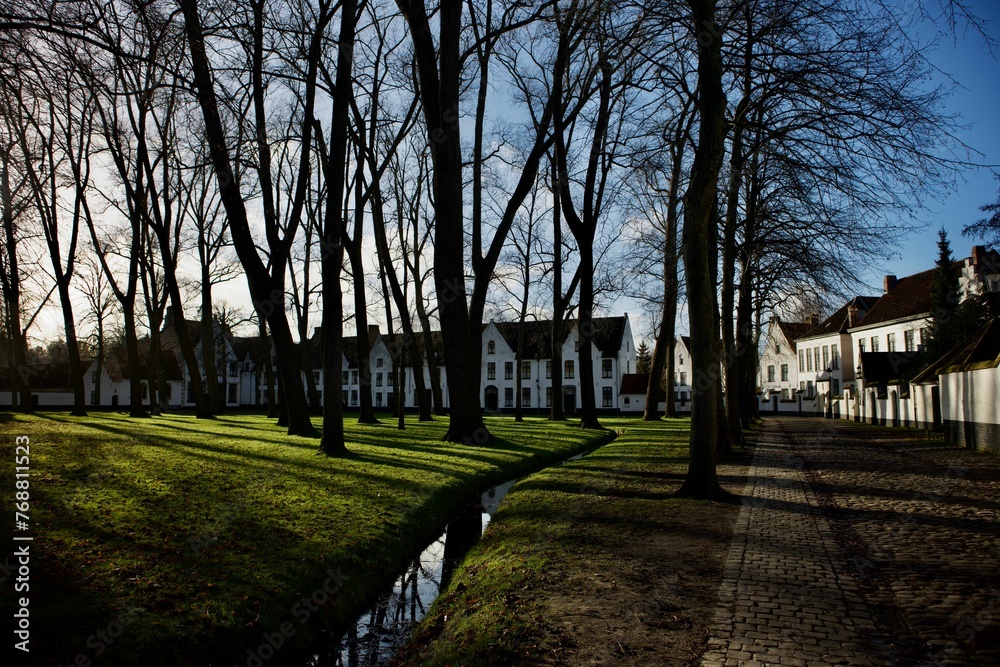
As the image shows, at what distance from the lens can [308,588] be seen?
604cm

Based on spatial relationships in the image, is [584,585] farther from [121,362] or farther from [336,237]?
[121,362]

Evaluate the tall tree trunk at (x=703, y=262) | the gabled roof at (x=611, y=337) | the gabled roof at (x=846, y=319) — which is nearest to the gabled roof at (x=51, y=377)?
the gabled roof at (x=611, y=337)

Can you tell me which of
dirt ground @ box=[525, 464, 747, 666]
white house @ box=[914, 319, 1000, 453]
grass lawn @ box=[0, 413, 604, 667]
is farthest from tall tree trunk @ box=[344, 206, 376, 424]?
white house @ box=[914, 319, 1000, 453]

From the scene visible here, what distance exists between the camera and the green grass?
4.75 metres

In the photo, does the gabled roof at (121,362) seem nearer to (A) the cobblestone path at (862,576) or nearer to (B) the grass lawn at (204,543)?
(B) the grass lawn at (204,543)

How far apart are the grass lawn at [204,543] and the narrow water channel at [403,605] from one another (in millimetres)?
180

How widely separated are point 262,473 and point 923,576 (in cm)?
907

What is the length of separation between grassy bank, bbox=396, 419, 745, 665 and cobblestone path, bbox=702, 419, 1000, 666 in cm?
28

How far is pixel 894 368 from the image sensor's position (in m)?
41.1

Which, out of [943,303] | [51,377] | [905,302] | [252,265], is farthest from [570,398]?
[252,265]

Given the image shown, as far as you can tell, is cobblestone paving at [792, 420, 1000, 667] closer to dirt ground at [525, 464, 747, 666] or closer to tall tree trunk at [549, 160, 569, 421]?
dirt ground at [525, 464, 747, 666]

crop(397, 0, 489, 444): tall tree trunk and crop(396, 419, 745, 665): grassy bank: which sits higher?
crop(397, 0, 489, 444): tall tree trunk

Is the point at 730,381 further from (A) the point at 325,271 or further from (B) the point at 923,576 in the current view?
(B) the point at 923,576

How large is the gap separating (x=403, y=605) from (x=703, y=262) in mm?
6749
